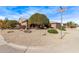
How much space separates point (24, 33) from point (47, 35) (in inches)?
9.5

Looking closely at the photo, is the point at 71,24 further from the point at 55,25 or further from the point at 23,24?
the point at 23,24

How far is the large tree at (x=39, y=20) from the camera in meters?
1.47

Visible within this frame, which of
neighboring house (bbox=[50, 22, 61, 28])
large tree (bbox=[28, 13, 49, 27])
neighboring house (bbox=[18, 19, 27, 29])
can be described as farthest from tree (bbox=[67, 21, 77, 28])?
neighboring house (bbox=[18, 19, 27, 29])

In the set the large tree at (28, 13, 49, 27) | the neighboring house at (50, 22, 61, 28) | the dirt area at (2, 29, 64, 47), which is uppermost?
the large tree at (28, 13, 49, 27)

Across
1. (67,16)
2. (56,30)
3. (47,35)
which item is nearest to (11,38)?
(47,35)

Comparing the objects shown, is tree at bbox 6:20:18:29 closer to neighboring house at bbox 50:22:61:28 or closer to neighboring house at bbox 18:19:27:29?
neighboring house at bbox 18:19:27:29

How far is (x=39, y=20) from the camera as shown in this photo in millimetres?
1499

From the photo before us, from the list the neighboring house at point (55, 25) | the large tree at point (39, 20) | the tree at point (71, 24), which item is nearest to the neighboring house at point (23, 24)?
the large tree at point (39, 20)

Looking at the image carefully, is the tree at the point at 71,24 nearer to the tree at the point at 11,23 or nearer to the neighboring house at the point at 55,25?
the neighboring house at the point at 55,25

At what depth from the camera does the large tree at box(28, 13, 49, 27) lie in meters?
1.47

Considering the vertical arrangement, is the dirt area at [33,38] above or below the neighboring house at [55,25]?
below

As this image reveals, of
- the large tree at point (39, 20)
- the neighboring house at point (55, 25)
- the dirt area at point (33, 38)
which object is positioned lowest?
the dirt area at point (33, 38)

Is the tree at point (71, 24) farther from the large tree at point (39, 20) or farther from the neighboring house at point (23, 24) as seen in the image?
the neighboring house at point (23, 24)
